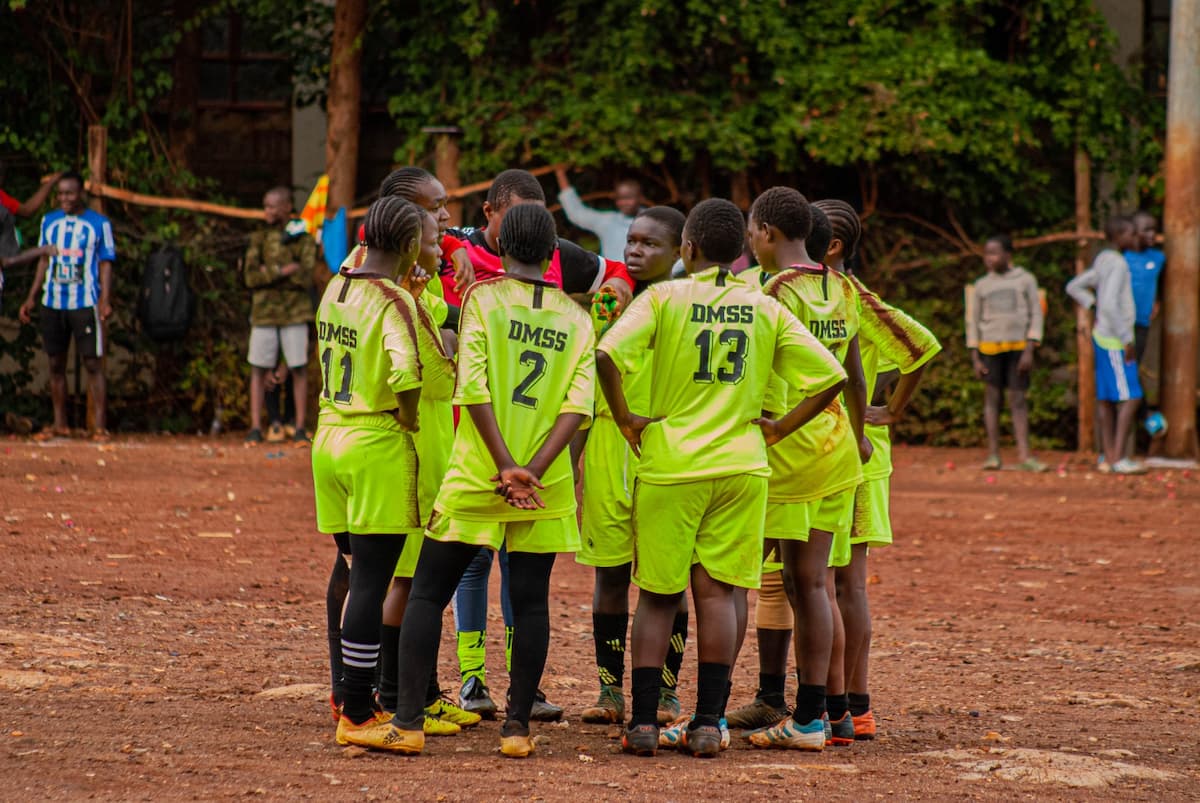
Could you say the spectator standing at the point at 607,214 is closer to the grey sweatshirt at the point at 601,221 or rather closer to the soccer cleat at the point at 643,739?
the grey sweatshirt at the point at 601,221

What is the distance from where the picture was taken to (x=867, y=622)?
5.35m

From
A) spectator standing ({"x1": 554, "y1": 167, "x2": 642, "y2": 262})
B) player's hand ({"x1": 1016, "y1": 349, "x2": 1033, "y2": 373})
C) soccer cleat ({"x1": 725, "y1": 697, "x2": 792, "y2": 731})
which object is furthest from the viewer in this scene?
spectator standing ({"x1": 554, "y1": 167, "x2": 642, "y2": 262})

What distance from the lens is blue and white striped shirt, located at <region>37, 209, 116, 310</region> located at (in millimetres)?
14086

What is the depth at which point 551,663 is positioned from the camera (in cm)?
648

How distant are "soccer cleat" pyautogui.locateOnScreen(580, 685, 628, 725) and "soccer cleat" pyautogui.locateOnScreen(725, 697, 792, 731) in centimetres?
26

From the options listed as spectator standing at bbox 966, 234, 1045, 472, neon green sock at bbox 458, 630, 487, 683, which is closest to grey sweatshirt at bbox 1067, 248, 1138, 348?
spectator standing at bbox 966, 234, 1045, 472

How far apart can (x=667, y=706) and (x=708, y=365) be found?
1252mm

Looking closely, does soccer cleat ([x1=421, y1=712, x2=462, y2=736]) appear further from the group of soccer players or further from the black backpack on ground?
the black backpack on ground

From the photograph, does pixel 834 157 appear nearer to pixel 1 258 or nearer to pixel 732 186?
pixel 732 186

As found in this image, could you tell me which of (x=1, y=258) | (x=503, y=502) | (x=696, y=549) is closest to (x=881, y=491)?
(x=696, y=549)

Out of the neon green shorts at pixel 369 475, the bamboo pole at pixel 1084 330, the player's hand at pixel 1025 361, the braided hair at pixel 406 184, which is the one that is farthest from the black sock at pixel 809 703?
the bamboo pole at pixel 1084 330

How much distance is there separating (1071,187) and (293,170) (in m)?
7.89

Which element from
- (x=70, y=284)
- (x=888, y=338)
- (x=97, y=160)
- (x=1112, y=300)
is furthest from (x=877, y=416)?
(x=97, y=160)

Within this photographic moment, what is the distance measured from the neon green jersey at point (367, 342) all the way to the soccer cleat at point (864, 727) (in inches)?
73.7
